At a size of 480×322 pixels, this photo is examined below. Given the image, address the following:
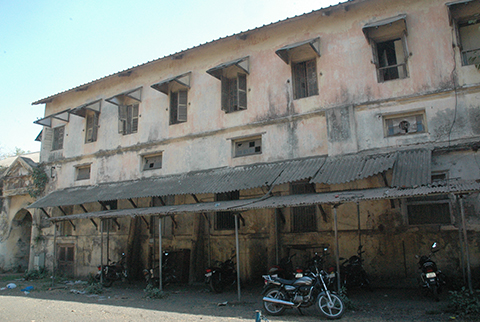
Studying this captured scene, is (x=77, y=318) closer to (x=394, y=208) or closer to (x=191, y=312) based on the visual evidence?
(x=191, y=312)

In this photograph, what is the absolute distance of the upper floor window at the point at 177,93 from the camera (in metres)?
13.8

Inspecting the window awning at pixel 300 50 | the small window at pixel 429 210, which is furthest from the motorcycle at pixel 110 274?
the small window at pixel 429 210

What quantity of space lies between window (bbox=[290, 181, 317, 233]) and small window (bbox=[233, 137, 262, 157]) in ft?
5.85

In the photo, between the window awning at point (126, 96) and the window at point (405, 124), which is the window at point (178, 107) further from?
the window at point (405, 124)

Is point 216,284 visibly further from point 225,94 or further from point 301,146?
point 225,94

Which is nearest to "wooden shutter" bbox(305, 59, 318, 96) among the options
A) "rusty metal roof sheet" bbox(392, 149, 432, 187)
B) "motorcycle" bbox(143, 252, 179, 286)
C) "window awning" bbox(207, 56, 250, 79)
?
"window awning" bbox(207, 56, 250, 79)

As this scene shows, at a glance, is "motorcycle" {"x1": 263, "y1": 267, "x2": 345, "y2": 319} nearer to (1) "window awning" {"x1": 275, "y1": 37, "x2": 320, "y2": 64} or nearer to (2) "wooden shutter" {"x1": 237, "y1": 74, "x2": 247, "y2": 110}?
(2) "wooden shutter" {"x1": 237, "y1": 74, "x2": 247, "y2": 110}

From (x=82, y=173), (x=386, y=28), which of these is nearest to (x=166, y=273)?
(x=82, y=173)

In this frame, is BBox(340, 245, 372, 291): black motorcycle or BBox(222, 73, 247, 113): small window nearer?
BBox(340, 245, 372, 291): black motorcycle

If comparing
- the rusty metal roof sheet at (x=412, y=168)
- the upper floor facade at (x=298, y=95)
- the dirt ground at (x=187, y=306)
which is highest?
the upper floor facade at (x=298, y=95)

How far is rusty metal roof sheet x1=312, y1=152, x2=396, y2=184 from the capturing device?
911 centimetres

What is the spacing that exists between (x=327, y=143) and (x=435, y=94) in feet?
10.4

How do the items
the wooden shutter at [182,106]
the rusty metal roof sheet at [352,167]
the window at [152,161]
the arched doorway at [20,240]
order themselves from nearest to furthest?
the rusty metal roof sheet at [352,167] < the wooden shutter at [182,106] < the window at [152,161] < the arched doorway at [20,240]

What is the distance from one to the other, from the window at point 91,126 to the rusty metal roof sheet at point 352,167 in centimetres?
1147
